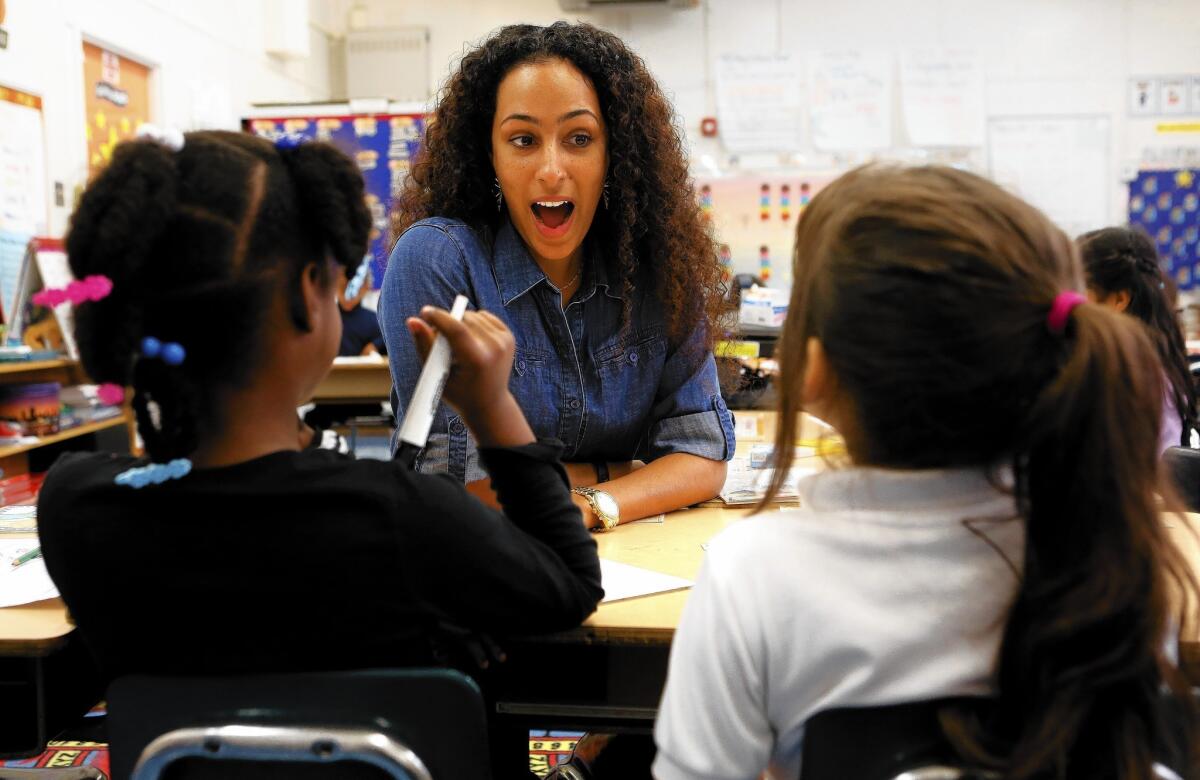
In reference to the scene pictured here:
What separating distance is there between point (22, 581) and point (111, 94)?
4020mm

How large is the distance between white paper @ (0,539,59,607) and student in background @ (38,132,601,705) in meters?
0.22

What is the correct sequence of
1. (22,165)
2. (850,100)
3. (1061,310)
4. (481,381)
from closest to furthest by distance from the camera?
1. (1061,310)
2. (481,381)
3. (22,165)
4. (850,100)

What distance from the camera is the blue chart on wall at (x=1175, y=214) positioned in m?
6.00

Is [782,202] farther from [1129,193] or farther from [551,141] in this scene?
[551,141]

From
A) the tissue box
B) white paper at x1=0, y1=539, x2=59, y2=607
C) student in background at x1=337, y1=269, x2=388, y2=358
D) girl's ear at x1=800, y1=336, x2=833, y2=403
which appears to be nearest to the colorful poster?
student in background at x1=337, y1=269, x2=388, y2=358

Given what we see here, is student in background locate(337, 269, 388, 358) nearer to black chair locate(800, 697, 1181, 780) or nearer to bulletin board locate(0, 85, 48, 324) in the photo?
bulletin board locate(0, 85, 48, 324)

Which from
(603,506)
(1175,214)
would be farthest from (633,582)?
(1175,214)

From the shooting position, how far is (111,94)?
458 cm

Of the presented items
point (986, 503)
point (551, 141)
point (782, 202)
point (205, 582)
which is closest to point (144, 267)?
point (205, 582)

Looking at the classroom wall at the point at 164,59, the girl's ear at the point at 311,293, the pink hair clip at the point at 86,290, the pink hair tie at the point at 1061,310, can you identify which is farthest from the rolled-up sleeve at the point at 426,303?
the classroom wall at the point at 164,59

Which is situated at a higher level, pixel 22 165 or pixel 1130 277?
pixel 22 165

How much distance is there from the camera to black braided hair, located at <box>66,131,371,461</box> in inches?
32.7

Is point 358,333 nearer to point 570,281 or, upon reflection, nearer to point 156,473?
point 570,281

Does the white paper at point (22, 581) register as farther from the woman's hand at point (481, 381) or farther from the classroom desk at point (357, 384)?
the classroom desk at point (357, 384)
